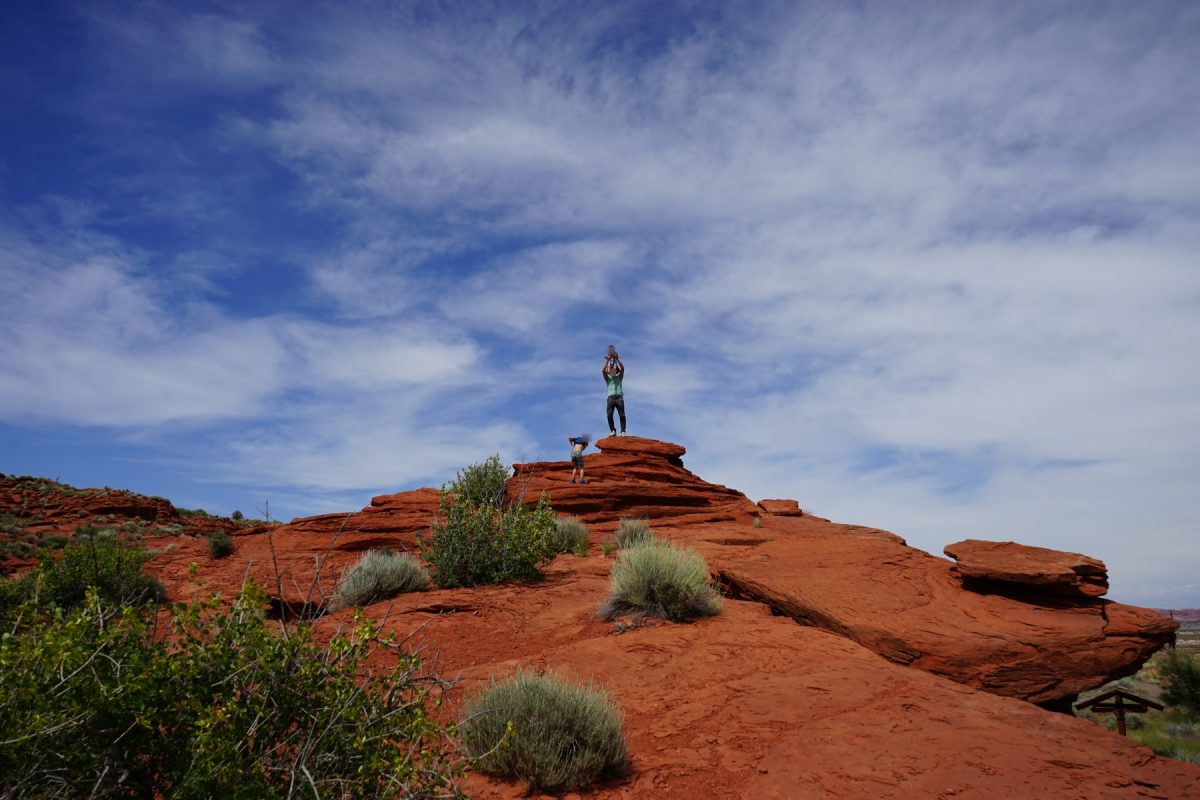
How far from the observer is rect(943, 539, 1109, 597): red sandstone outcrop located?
1023 cm

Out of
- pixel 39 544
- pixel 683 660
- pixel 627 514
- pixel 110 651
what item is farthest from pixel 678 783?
pixel 39 544

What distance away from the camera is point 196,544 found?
76.9 ft

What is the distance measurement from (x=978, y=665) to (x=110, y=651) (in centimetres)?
912

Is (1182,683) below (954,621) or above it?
below

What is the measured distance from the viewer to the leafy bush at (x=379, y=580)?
11961 mm

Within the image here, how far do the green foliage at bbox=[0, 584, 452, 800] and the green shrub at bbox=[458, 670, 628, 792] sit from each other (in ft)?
4.62

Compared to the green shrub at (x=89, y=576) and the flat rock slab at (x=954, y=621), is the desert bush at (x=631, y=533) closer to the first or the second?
the flat rock slab at (x=954, y=621)

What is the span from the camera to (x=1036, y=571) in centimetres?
1029

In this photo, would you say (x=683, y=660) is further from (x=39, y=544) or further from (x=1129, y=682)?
(x=1129, y=682)

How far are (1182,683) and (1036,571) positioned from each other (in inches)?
797

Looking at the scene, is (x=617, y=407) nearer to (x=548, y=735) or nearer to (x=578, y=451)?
(x=578, y=451)

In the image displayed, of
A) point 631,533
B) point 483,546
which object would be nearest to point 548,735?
point 483,546

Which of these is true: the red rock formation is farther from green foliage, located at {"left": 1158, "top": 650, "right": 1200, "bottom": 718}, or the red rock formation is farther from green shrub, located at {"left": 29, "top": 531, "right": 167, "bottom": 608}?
green foliage, located at {"left": 1158, "top": 650, "right": 1200, "bottom": 718}

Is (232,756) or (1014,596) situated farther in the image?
(1014,596)
